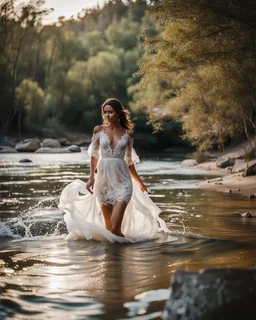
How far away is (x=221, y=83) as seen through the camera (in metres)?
17.8

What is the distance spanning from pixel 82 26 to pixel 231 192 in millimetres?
118326

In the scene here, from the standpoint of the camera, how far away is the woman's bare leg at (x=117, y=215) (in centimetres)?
793

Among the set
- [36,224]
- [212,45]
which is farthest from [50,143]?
[36,224]

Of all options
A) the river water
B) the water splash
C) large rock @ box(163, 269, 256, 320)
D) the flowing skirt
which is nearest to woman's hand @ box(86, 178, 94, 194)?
the flowing skirt

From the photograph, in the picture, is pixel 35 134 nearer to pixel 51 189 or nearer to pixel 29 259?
pixel 51 189

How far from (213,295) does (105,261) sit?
146 inches

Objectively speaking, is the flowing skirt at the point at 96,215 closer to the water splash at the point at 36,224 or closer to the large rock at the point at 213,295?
the water splash at the point at 36,224

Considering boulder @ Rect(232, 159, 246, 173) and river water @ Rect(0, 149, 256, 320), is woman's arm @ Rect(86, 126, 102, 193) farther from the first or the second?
boulder @ Rect(232, 159, 246, 173)

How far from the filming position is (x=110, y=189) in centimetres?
809

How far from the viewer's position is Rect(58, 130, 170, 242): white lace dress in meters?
8.07

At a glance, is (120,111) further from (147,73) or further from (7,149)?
(7,149)

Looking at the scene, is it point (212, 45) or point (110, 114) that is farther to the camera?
point (212, 45)

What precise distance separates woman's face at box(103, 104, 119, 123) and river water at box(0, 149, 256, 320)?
1.70 meters

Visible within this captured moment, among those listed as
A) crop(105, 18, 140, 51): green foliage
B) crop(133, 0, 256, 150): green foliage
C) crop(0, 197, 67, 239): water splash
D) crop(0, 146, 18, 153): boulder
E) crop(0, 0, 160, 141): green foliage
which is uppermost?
crop(105, 18, 140, 51): green foliage
